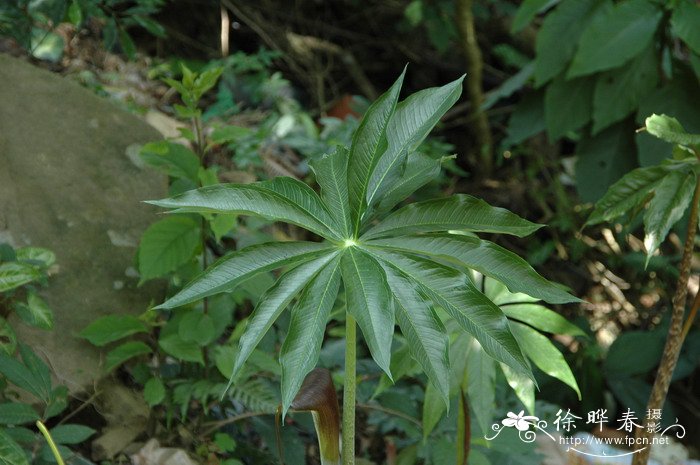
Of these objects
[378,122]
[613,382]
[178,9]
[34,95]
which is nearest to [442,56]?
[178,9]

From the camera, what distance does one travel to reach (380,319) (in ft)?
3.80

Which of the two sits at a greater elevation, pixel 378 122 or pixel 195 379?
pixel 378 122

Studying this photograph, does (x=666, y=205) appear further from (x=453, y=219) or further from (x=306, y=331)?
(x=306, y=331)

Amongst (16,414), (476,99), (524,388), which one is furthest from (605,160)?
(16,414)

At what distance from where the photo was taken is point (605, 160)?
3076 mm

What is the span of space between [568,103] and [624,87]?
0.74 ft

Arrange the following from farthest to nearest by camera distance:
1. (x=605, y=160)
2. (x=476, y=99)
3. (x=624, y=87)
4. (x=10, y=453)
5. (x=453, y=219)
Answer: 1. (x=476, y=99)
2. (x=605, y=160)
3. (x=624, y=87)
4. (x=10, y=453)
5. (x=453, y=219)

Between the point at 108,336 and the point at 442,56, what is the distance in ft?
10.7

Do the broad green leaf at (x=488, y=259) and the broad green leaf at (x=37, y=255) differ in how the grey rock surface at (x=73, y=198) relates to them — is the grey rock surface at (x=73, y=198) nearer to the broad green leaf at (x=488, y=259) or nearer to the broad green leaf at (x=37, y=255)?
the broad green leaf at (x=37, y=255)

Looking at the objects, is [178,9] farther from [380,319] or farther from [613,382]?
[380,319]

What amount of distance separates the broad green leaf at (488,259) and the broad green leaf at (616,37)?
5.70 feet

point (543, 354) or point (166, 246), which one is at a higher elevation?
point (166, 246)

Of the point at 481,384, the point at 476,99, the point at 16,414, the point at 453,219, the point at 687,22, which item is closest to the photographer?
the point at 453,219

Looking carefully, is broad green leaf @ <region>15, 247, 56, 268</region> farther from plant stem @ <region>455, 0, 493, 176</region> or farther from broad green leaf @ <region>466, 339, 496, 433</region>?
plant stem @ <region>455, 0, 493, 176</region>
